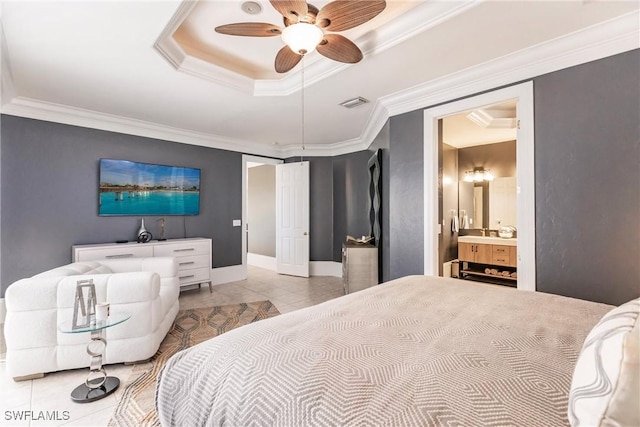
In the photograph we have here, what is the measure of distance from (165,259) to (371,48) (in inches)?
120

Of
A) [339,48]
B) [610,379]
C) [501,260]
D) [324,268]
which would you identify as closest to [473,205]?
[501,260]

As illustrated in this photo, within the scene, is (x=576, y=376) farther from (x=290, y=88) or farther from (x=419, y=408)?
(x=290, y=88)

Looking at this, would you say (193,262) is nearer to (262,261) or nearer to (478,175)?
(262,261)

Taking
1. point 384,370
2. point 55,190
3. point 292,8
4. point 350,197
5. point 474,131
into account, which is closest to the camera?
point 384,370

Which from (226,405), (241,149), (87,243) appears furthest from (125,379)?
(241,149)

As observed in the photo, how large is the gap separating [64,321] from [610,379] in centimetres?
291

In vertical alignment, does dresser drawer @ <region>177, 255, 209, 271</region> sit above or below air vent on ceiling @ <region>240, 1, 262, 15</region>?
below

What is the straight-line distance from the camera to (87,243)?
3.90 m

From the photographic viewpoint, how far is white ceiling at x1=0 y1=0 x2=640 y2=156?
6.59 ft

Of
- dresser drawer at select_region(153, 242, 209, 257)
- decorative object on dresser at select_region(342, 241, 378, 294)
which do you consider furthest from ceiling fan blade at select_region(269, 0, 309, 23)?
Answer: dresser drawer at select_region(153, 242, 209, 257)

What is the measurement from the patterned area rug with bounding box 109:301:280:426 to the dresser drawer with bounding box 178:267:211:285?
0.77 m

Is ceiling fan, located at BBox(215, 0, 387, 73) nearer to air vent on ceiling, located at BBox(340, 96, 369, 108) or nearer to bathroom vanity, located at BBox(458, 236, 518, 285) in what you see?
air vent on ceiling, located at BBox(340, 96, 369, 108)

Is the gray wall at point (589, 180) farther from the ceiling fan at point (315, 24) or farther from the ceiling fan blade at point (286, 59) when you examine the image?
the ceiling fan blade at point (286, 59)

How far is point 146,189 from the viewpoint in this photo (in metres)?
4.37
